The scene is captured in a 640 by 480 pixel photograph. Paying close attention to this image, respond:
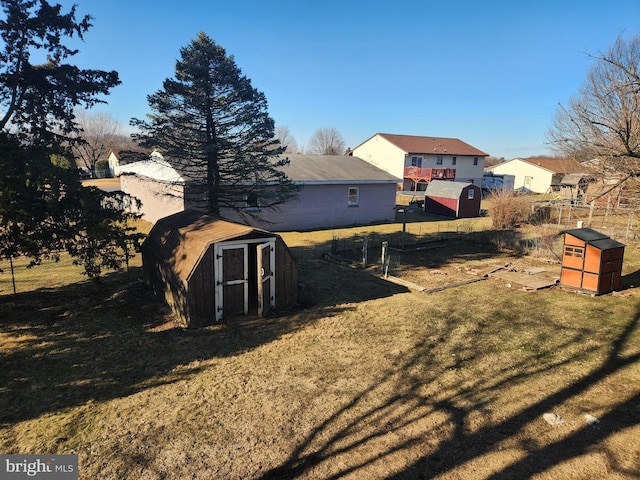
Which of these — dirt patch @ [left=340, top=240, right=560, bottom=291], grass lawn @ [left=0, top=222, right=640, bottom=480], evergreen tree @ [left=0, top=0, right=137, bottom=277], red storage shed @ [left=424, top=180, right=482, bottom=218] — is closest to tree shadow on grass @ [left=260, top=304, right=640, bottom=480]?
grass lawn @ [left=0, top=222, right=640, bottom=480]

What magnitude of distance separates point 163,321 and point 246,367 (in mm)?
3648

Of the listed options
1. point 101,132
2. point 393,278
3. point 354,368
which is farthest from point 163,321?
point 101,132

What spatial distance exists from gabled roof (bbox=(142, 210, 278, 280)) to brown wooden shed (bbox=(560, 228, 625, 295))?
388 inches

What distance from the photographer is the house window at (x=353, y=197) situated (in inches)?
1046

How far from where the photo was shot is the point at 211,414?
6.21m

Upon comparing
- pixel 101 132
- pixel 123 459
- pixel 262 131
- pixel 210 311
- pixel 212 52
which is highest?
pixel 101 132

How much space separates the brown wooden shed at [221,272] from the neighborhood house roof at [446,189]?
2305 centimetres

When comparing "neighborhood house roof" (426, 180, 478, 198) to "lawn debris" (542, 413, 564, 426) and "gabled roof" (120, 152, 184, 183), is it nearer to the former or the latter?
"gabled roof" (120, 152, 184, 183)

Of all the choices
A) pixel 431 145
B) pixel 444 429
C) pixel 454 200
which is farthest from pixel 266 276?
pixel 431 145

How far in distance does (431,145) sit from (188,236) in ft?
156

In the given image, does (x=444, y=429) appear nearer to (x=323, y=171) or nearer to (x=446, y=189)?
(x=323, y=171)

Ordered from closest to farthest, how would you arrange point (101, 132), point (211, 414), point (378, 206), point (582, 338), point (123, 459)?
point (123, 459), point (211, 414), point (582, 338), point (378, 206), point (101, 132)

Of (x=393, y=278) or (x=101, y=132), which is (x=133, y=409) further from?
(x=101, y=132)

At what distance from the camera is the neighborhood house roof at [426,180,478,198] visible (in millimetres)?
30712
